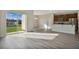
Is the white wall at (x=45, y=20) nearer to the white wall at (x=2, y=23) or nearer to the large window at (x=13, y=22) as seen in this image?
the large window at (x=13, y=22)

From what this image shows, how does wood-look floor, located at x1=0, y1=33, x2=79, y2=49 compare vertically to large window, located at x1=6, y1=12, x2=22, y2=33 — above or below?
below

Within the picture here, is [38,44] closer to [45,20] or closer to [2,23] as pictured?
[2,23]

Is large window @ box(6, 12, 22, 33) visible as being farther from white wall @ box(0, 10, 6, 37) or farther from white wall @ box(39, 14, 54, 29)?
white wall @ box(39, 14, 54, 29)

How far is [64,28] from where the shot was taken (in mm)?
11883

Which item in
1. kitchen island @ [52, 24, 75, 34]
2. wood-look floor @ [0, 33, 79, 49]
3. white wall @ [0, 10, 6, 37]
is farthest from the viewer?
kitchen island @ [52, 24, 75, 34]

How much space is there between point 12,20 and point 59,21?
5590 mm

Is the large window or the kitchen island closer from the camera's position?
the large window

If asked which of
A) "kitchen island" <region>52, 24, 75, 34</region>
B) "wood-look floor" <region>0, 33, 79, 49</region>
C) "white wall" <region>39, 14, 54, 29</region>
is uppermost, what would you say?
"white wall" <region>39, 14, 54, 29</region>

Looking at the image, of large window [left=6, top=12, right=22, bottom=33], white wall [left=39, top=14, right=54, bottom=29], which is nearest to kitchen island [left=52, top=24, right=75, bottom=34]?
white wall [left=39, top=14, right=54, bottom=29]

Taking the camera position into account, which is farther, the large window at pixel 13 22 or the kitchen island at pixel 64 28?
the kitchen island at pixel 64 28

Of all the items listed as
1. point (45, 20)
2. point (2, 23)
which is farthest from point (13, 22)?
point (45, 20)

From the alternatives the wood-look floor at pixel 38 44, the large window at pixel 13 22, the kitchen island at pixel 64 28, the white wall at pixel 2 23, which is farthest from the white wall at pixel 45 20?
the wood-look floor at pixel 38 44
